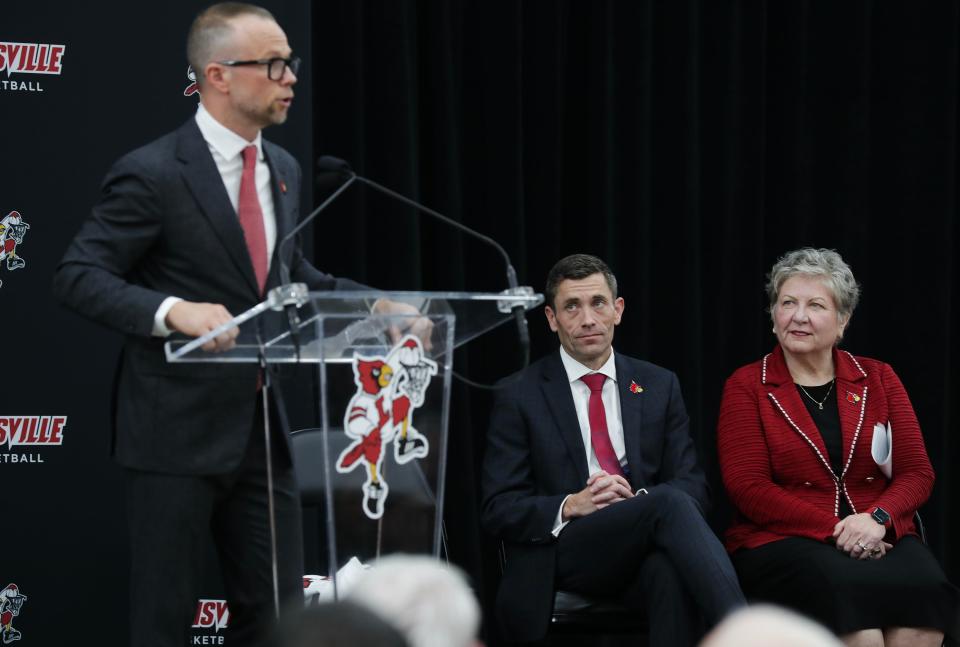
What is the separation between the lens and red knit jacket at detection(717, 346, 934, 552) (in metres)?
3.76

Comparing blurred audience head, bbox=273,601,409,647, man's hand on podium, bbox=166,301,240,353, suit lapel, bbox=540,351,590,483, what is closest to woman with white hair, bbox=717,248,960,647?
suit lapel, bbox=540,351,590,483

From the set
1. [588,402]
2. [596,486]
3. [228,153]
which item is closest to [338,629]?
[228,153]

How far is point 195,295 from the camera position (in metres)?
2.65

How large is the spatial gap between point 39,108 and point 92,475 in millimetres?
1003

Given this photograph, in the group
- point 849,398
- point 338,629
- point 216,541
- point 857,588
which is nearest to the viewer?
point 338,629

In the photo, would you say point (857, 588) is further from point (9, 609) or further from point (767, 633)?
point (767, 633)

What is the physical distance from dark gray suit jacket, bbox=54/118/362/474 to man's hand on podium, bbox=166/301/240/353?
4.4 inches

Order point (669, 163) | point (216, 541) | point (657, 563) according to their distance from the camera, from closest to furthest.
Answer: point (216, 541), point (657, 563), point (669, 163)

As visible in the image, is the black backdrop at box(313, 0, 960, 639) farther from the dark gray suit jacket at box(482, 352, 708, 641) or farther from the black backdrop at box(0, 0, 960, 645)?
the dark gray suit jacket at box(482, 352, 708, 641)

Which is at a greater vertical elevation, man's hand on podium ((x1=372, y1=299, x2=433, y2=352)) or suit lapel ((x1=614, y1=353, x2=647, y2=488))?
man's hand on podium ((x1=372, y1=299, x2=433, y2=352))

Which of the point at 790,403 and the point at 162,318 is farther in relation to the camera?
the point at 790,403

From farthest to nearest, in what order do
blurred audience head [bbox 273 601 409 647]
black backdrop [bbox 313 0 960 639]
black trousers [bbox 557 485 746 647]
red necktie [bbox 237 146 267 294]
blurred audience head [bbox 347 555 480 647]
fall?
black backdrop [bbox 313 0 960 639], black trousers [bbox 557 485 746 647], red necktie [bbox 237 146 267 294], blurred audience head [bbox 347 555 480 647], blurred audience head [bbox 273 601 409 647]

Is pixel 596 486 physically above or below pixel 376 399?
below

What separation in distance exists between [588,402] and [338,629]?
2.84 m
